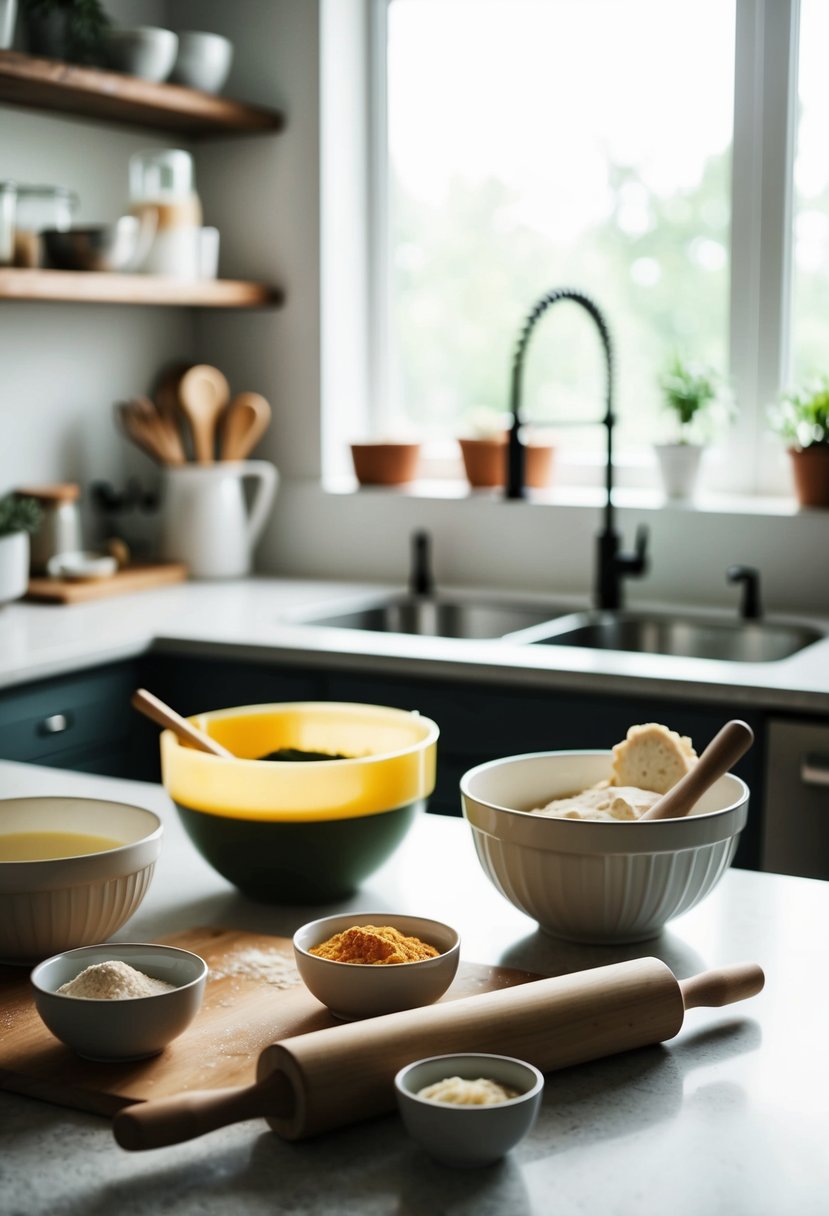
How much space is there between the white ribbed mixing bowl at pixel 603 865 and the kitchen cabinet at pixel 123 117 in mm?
1925

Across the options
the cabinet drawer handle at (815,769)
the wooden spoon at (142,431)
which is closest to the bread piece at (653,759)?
the cabinet drawer handle at (815,769)

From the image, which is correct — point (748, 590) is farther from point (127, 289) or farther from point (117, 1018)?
point (117, 1018)

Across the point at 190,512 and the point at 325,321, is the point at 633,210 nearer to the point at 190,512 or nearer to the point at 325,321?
the point at 325,321

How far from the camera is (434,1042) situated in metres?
0.91

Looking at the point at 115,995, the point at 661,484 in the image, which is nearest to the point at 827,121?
the point at 661,484

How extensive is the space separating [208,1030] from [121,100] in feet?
8.00

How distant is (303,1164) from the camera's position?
33.4 inches

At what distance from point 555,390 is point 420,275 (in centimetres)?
45

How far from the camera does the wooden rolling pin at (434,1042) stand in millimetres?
836

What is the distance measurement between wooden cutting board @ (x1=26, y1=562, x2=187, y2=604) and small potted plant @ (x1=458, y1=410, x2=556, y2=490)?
0.69m

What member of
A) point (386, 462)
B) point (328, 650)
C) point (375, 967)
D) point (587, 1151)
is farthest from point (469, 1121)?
point (386, 462)

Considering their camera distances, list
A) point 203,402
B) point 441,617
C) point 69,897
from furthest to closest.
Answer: point 203,402 → point 441,617 → point 69,897

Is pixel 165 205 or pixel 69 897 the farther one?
pixel 165 205

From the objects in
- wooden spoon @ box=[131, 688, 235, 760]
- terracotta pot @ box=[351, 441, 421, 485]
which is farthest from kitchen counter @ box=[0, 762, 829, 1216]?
terracotta pot @ box=[351, 441, 421, 485]
